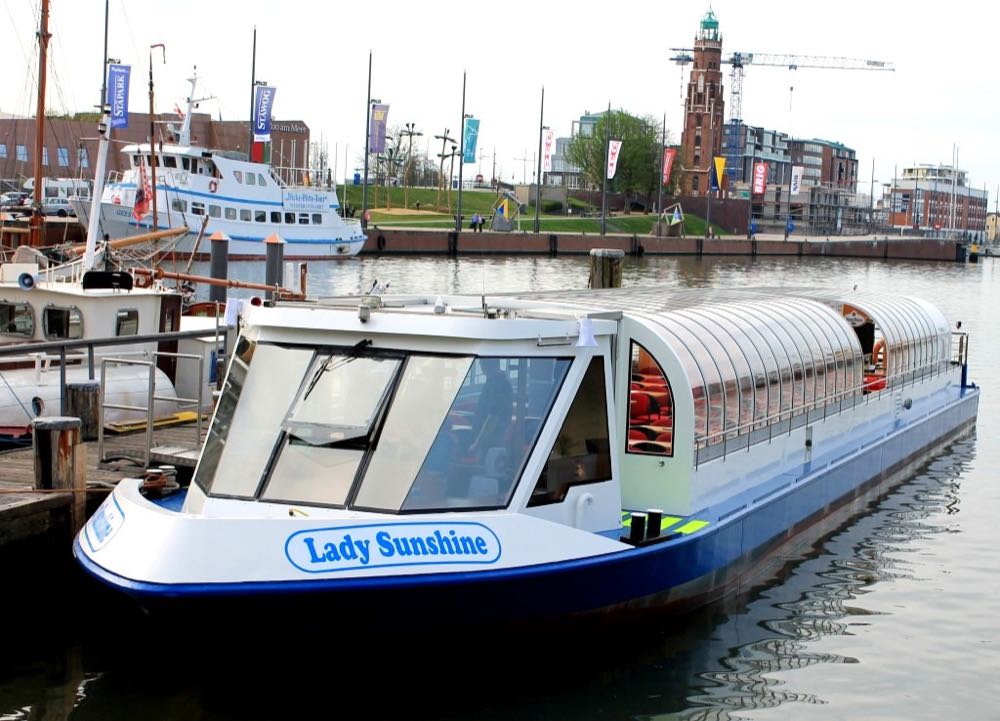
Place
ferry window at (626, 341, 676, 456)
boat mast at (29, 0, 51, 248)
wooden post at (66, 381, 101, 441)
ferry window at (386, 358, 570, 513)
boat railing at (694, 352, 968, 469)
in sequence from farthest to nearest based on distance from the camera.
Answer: boat mast at (29, 0, 51, 248) < wooden post at (66, 381, 101, 441) < boat railing at (694, 352, 968, 469) < ferry window at (626, 341, 676, 456) < ferry window at (386, 358, 570, 513)

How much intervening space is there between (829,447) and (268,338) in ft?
31.6

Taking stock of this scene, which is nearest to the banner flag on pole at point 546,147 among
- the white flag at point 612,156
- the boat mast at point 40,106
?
the white flag at point 612,156

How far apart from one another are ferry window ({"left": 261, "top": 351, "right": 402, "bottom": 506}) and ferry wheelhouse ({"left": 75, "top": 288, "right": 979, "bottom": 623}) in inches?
0.7

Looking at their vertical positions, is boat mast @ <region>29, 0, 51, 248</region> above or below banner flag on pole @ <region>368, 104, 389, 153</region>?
below

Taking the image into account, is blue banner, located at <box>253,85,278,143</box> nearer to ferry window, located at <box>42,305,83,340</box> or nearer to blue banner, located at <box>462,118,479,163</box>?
blue banner, located at <box>462,118,479,163</box>

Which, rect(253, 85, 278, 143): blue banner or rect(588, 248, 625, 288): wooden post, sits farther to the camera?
rect(253, 85, 278, 143): blue banner

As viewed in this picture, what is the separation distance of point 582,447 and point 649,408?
78.4 inches

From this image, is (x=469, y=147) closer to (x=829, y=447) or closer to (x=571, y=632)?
(x=829, y=447)

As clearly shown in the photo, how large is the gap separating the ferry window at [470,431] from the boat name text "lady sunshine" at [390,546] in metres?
0.30

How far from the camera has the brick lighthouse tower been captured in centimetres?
18500

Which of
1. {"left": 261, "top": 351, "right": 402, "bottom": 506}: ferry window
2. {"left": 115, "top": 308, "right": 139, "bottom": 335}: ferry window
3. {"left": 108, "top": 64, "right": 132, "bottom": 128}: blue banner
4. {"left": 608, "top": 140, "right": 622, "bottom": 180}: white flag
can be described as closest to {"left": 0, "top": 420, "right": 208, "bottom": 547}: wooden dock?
{"left": 261, "top": 351, "right": 402, "bottom": 506}: ferry window

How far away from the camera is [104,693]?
11.5m

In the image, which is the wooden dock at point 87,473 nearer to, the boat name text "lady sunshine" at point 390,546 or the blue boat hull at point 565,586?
the blue boat hull at point 565,586

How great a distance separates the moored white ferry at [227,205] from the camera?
217ft
